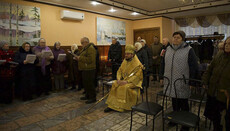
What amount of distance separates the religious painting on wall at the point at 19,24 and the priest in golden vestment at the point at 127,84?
143 inches

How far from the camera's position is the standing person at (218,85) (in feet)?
6.31

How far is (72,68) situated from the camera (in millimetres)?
5203

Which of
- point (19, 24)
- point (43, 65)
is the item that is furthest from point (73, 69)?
point (19, 24)

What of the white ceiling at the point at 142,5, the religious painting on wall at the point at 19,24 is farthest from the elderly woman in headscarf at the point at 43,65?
the white ceiling at the point at 142,5

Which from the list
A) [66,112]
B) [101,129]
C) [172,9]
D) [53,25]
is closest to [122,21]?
[172,9]

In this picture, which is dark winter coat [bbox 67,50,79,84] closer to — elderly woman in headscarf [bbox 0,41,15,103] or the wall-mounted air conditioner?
elderly woman in headscarf [bbox 0,41,15,103]

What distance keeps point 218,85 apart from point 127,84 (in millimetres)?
1616

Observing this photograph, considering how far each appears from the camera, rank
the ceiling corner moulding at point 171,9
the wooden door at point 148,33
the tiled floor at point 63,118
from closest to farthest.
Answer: the tiled floor at point 63,118 < the ceiling corner moulding at point 171,9 < the wooden door at point 148,33

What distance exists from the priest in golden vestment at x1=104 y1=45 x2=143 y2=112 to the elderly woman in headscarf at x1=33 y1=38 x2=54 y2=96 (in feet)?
7.51

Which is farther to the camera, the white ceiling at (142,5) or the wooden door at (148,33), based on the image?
the wooden door at (148,33)

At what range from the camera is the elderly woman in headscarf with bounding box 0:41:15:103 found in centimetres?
393

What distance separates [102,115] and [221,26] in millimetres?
7653

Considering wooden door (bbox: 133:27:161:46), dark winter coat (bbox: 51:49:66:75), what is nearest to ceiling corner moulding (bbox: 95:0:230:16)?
wooden door (bbox: 133:27:161:46)

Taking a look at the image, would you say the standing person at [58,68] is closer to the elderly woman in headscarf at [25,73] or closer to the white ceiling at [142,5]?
the elderly woman in headscarf at [25,73]
